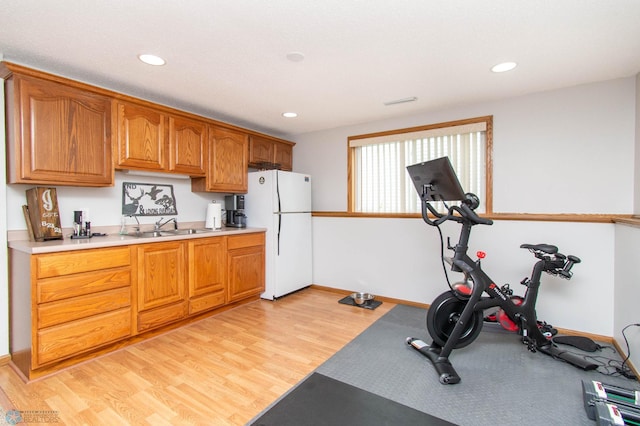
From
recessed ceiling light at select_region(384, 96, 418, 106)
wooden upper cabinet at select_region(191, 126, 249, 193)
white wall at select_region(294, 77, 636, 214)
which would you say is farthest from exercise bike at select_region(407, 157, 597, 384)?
wooden upper cabinet at select_region(191, 126, 249, 193)

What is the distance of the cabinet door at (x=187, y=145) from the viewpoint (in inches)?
122

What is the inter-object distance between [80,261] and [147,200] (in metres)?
1.17

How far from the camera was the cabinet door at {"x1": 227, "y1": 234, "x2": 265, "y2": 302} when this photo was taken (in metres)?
3.44

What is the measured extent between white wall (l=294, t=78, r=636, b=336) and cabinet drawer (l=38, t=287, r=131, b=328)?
2.71 meters

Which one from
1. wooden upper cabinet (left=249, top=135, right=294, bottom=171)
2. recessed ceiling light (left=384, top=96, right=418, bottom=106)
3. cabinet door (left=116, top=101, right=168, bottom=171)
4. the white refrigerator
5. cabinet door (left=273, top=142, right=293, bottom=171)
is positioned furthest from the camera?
cabinet door (left=273, top=142, right=293, bottom=171)

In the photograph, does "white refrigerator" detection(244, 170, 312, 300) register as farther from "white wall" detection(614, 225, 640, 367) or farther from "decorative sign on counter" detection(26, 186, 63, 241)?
"white wall" detection(614, 225, 640, 367)

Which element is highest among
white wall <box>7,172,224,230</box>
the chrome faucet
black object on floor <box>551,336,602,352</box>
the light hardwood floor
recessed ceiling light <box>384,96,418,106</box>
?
recessed ceiling light <box>384,96,418,106</box>

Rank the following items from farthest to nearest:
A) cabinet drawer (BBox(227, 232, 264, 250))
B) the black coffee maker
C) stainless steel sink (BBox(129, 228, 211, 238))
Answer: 1. the black coffee maker
2. cabinet drawer (BBox(227, 232, 264, 250))
3. stainless steel sink (BBox(129, 228, 211, 238))

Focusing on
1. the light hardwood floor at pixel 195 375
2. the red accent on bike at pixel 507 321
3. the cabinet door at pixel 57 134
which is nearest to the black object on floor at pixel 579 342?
the red accent on bike at pixel 507 321

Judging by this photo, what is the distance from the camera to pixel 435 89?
114 inches

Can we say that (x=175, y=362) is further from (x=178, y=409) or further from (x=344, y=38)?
(x=344, y=38)

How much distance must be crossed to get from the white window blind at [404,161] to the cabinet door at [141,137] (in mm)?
2326

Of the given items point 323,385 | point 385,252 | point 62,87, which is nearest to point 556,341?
point 385,252

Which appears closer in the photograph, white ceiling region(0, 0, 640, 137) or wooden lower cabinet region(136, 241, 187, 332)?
white ceiling region(0, 0, 640, 137)
